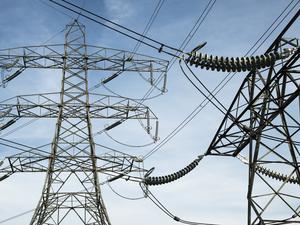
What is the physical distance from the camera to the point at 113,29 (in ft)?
39.8

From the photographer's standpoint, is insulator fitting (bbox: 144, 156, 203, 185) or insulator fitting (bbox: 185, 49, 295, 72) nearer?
insulator fitting (bbox: 185, 49, 295, 72)

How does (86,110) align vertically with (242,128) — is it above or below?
above

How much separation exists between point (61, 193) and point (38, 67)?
6744 mm

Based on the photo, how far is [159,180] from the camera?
21.2 m

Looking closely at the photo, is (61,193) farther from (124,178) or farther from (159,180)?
(159,180)

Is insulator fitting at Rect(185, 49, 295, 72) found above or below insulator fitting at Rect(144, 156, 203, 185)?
below

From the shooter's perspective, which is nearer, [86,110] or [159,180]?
[159,180]

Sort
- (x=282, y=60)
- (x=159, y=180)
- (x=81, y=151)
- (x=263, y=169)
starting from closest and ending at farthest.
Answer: (x=282, y=60)
(x=159, y=180)
(x=263, y=169)
(x=81, y=151)

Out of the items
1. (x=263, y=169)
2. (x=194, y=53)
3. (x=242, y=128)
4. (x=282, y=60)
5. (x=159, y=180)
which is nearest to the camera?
(x=194, y=53)

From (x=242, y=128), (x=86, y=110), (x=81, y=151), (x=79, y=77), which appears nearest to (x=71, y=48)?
(x=79, y=77)

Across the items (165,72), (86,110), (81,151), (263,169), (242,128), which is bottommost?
(242,128)

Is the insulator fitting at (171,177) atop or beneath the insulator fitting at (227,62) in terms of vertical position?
atop

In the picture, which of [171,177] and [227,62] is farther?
[171,177]

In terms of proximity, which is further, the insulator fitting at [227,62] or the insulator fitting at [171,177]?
the insulator fitting at [171,177]
